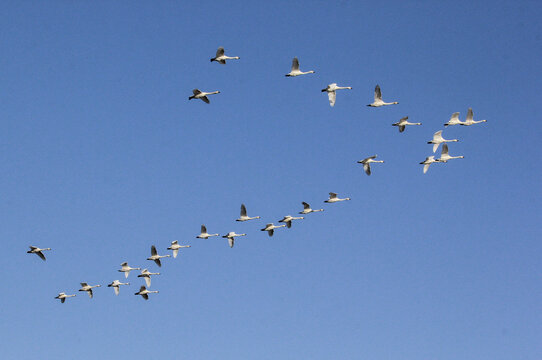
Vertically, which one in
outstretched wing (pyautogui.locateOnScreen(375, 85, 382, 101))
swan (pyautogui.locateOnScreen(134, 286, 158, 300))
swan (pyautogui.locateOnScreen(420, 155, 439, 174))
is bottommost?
swan (pyautogui.locateOnScreen(134, 286, 158, 300))

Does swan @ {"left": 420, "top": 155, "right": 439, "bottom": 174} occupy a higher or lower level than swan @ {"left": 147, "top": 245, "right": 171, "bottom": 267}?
higher

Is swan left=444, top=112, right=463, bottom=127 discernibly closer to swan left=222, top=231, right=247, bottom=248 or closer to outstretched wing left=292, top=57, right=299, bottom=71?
outstretched wing left=292, top=57, right=299, bottom=71

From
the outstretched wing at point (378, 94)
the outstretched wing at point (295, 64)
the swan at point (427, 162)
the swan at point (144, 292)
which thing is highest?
the outstretched wing at point (295, 64)

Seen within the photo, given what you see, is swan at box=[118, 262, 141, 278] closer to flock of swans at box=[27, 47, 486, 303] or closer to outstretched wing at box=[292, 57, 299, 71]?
flock of swans at box=[27, 47, 486, 303]

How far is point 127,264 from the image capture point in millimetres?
133875

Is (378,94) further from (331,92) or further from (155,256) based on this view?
(155,256)

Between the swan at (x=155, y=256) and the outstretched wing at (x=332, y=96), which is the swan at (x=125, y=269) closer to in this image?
the swan at (x=155, y=256)

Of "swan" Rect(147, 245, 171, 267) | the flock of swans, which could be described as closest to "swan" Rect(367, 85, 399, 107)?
the flock of swans

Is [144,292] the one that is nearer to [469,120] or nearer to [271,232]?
[271,232]

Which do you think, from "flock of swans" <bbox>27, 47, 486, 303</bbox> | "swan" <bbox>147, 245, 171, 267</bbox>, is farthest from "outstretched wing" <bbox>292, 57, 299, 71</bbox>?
"swan" <bbox>147, 245, 171, 267</bbox>

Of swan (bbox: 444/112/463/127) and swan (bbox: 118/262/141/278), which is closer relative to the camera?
swan (bbox: 444/112/463/127)

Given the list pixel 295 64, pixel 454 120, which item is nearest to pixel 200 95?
pixel 295 64

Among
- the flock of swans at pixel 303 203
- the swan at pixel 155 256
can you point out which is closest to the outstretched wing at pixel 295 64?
the flock of swans at pixel 303 203

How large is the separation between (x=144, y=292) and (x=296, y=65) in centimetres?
4014
